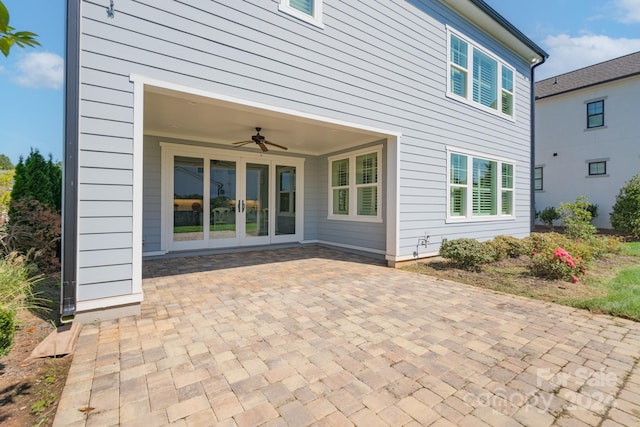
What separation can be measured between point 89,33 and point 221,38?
141 cm

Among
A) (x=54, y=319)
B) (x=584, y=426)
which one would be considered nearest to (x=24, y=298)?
(x=54, y=319)

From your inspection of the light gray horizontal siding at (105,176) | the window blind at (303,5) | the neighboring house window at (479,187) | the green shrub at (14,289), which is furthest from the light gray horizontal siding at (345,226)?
the green shrub at (14,289)

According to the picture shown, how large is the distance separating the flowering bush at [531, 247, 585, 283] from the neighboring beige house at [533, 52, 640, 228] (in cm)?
1165

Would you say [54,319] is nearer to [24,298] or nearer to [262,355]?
[24,298]

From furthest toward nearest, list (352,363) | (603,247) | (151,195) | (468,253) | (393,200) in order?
(603,247) → (151,195) → (393,200) → (468,253) → (352,363)

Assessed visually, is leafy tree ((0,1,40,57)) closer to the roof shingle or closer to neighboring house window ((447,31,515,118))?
neighboring house window ((447,31,515,118))

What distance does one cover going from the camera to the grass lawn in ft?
12.4

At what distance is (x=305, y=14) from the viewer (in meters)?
4.66

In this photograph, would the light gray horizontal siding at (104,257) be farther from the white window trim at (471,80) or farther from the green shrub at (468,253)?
the white window trim at (471,80)

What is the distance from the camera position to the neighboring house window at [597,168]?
13.7m

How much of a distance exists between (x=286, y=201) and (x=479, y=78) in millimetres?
6035

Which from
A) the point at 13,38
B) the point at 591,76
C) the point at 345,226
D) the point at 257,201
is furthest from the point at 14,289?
the point at 591,76

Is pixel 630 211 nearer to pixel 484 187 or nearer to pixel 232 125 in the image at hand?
pixel 484 187

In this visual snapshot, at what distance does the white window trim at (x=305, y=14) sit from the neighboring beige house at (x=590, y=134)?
50.5 ft
